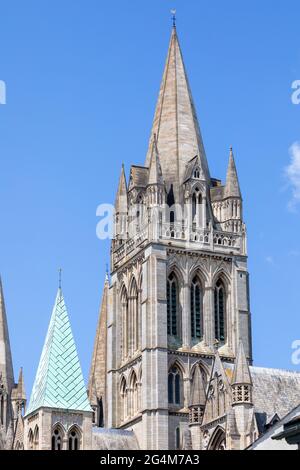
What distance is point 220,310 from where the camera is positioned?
10194 cm

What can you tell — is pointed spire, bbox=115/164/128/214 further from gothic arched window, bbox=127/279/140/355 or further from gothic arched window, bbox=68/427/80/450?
gothic arched window, bbox=68/427/80/450

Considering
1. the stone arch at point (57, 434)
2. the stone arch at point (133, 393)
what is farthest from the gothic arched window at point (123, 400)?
the stone arch at point (57, 434)

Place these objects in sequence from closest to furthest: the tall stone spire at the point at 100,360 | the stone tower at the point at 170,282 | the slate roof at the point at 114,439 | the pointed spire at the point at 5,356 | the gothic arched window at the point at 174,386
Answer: the slate roof at the point at 114,439, the gothic arched window at the point at 174,386, the stone tower at the point at 170,282, the tall stone spire at the point at 100,360, the pointed spire at the point at 5,356

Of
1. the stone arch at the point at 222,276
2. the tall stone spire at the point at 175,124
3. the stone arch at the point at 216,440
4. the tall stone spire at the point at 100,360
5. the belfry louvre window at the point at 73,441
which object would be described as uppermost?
the tall stone spire at the point at 175,124

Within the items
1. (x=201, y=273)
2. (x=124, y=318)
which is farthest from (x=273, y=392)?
(x=124, y=318)

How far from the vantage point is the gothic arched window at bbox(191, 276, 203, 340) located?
100312 millimetres

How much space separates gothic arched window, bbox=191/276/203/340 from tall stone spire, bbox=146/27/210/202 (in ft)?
20.9

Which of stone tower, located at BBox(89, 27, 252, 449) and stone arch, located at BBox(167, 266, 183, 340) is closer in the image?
stone tower, located at BBox(89, 27, 252, 449)

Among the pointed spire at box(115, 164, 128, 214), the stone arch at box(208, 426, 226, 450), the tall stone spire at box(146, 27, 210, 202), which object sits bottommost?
the stone arch at box(208, 426, 226, 450)

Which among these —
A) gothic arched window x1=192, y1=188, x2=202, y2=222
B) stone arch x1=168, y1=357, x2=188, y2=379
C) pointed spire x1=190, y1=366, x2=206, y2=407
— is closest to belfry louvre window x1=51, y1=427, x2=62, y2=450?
pointed spire x1=190, y1=366, x2=206, y2=407

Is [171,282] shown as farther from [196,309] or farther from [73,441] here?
[73,441]

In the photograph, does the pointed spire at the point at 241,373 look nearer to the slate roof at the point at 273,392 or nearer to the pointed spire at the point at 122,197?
the slate roof at the point at 273,392

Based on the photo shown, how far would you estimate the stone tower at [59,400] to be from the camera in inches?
3120

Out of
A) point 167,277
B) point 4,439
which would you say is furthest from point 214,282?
point 4,439
